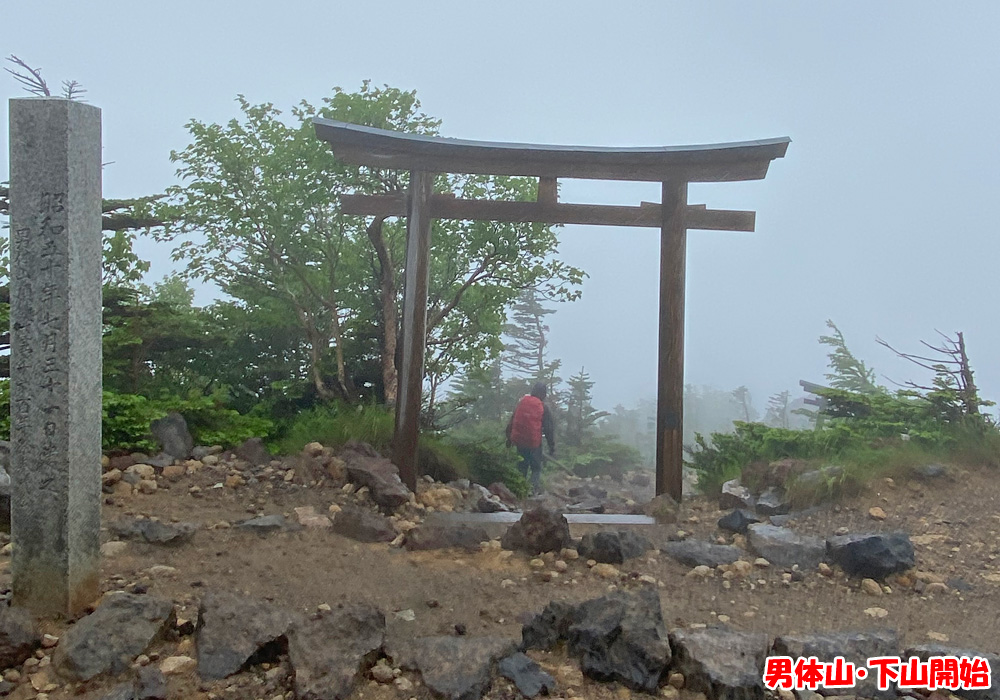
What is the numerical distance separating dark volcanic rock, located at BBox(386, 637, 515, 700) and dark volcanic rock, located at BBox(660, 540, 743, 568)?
1940mm

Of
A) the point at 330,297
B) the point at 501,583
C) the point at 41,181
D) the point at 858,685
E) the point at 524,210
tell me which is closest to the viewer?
the point at 858,685

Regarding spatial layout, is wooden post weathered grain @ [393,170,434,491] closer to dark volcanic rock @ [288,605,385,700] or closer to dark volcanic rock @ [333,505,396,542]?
dark volcanic rock @ [333,505,396,542]

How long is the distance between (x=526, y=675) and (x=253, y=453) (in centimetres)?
398

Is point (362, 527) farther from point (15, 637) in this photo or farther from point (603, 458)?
point (603, 458)

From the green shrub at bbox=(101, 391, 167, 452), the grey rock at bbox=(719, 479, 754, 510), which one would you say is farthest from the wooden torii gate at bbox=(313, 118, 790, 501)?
the green shrub at bbox=(101, 391, 167, 452)

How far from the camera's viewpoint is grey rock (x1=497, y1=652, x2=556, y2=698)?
3.02 metres

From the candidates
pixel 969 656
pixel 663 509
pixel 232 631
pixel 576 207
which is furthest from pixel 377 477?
pixel 969 656

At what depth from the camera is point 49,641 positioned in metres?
3.21

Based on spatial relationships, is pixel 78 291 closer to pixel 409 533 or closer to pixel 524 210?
pixel 409 533

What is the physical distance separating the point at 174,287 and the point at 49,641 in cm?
748

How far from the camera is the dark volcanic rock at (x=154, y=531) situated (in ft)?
14.9

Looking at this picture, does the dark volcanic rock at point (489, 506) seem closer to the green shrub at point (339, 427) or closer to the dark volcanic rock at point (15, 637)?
the green shrub at point (339, 427)

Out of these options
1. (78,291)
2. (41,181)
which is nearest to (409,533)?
(78,291)

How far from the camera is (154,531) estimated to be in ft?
15.0
